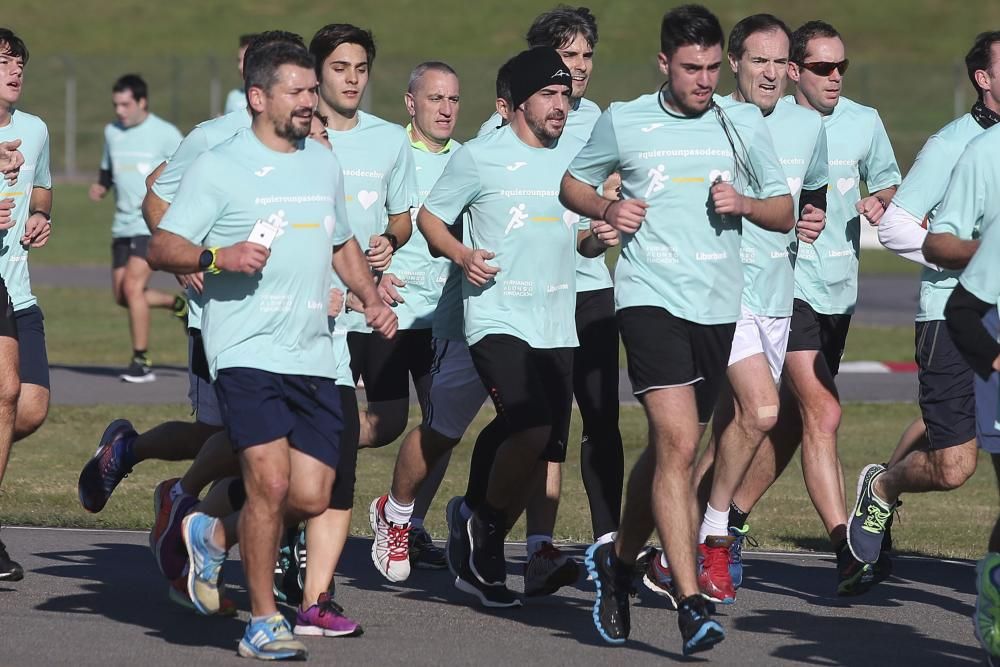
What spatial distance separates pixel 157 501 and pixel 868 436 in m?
7.08

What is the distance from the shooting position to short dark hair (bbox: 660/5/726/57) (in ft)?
22.4

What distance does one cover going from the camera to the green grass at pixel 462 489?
980 centimetres

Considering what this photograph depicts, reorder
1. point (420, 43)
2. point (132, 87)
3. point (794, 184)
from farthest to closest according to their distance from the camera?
point (420, 43)
point (132, 87)
point (794, 184)

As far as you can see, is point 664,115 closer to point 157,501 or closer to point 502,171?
point 502,171

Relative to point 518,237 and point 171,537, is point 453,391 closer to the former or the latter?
point 518,237

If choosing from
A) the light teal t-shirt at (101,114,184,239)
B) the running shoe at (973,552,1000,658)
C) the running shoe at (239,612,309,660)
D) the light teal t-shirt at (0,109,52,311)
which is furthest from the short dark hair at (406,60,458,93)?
the light teal t-shirt at (101,114,184,239)

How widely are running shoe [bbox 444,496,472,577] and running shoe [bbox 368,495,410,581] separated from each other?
0.25 metres

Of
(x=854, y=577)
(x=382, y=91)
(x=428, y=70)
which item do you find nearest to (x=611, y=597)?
(x=854, y=577)

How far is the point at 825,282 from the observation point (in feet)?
28.3

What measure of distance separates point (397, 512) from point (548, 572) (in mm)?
865

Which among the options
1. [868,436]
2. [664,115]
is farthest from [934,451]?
[868,436]

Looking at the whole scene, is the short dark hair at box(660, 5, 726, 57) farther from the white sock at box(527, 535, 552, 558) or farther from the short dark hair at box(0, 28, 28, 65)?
the short dark hair at box(0, 28, 28, 65)

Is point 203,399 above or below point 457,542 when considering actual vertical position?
above

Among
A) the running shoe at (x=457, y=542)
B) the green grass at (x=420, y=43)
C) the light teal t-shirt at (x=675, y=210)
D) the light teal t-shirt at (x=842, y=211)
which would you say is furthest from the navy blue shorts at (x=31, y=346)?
the green grass at (x=420, y=43)
